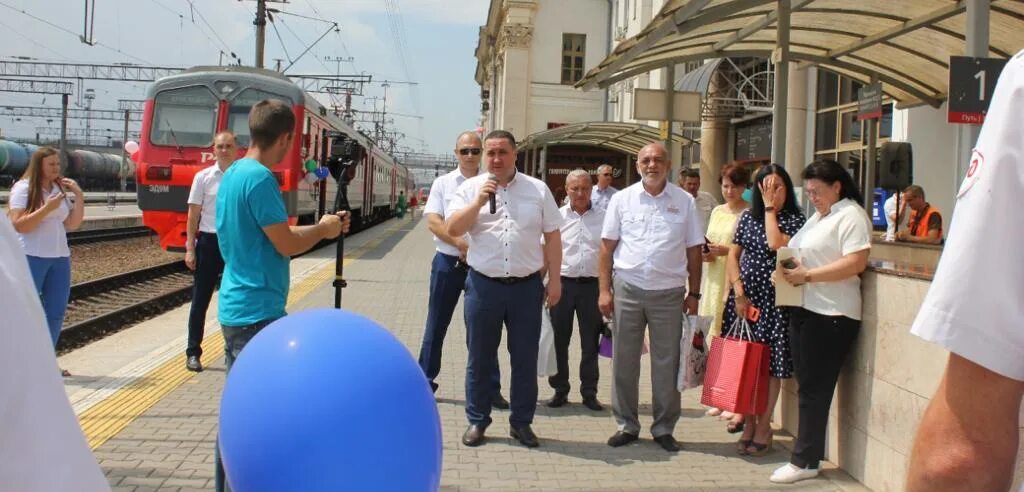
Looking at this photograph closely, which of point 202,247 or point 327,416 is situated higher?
point 202,247

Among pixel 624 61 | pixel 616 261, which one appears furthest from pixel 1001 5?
pixel 616 261

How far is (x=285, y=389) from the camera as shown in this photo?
289 cm

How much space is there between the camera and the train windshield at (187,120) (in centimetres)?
1773

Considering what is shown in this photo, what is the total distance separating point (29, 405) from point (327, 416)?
1.72 metres

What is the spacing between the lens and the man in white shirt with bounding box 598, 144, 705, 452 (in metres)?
6.22

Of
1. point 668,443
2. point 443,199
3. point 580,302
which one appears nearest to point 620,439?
point 668,443

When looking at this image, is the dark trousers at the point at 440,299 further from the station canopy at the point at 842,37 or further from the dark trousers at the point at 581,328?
the station canopy at the point at 842,37

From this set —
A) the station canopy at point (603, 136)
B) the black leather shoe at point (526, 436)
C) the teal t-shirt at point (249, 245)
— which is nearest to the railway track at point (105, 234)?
the station canopy at point (603, 136)

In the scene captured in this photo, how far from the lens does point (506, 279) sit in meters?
6.04

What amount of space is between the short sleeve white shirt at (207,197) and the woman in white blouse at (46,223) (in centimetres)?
100

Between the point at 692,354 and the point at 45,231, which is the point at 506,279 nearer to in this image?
the point at 692,354

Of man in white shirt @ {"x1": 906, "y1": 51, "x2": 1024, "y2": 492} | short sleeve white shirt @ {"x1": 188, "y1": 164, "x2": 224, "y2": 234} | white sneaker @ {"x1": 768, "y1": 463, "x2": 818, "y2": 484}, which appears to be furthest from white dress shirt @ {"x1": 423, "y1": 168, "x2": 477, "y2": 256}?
man in white shirt @ {"x1": 906, "y1": 51, "x2": 1024, "y2": 492}

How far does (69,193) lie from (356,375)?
5411 mm

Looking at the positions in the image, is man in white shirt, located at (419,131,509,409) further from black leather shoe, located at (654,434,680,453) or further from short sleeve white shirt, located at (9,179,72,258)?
short sleeve white shirt, located at (9,179,72,258)
